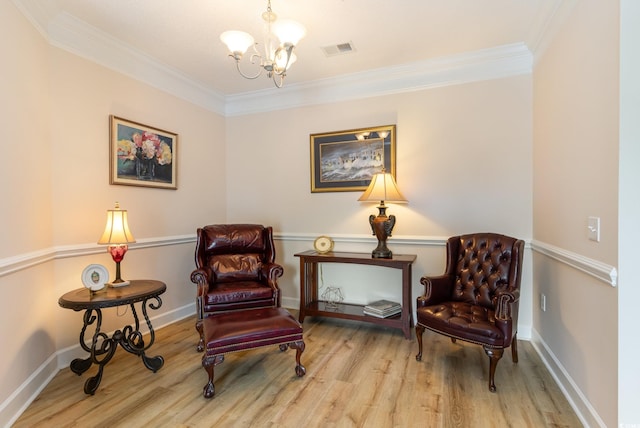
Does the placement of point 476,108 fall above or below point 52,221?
above

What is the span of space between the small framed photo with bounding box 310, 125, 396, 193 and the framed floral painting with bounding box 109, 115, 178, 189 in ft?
5.17

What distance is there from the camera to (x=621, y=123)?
146 cm

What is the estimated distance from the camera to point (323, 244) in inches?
140

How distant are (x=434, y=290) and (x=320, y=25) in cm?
238

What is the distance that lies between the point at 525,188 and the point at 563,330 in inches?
51.9

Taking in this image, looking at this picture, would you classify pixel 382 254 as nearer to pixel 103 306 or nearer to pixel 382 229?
pixel 382 229

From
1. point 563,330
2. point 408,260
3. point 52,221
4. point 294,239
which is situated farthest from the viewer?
point 294,239

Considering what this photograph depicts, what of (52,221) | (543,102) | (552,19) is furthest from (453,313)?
(52,221)

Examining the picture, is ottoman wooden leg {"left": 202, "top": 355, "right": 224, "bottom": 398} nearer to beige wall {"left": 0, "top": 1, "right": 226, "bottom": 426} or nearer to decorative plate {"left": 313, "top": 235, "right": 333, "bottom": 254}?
beige wall {"left": 0, "top": 1, "right": 226, "bottom": 426}

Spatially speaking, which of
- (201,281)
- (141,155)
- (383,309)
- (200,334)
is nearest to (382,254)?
(383,309)

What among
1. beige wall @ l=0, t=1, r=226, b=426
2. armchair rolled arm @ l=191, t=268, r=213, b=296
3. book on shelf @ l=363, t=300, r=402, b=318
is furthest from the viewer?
book on shelf @ l=363, t=300, r=402, b=318

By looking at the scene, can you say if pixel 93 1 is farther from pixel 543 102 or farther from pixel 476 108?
pixel 543 102

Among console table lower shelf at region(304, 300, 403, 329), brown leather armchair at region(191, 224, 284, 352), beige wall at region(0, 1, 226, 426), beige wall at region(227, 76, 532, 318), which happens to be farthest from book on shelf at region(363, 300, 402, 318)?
beige wall at region(0, 1, 226, 426)

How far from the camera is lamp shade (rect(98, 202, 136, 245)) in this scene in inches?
94.5
